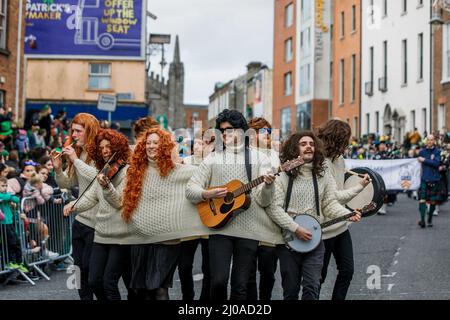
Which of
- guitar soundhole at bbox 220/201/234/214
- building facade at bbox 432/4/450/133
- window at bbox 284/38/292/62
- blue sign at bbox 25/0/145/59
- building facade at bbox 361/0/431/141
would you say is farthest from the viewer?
window at bbox 284/38/292/62

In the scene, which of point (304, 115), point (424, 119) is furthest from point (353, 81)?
point (424, 119)

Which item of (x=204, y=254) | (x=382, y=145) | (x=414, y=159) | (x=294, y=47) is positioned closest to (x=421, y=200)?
(x=414, y=159)

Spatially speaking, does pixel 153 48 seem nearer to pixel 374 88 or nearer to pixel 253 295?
pixel 374 88

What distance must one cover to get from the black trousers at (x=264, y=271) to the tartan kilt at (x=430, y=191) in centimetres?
970

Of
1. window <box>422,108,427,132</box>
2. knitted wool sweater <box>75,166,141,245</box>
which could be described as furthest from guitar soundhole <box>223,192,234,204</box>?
window <box>422,108,427,132</box>

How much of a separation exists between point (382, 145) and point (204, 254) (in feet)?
52.7

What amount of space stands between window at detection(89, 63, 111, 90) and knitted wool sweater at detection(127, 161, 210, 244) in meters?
37.2

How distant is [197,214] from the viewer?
7.10m

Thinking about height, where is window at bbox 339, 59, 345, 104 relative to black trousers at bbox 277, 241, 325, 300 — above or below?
above

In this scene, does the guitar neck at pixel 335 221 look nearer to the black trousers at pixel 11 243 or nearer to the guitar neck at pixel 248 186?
the guitar neck at pixel 248 186

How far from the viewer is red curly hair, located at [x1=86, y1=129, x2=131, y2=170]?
763 centimetres

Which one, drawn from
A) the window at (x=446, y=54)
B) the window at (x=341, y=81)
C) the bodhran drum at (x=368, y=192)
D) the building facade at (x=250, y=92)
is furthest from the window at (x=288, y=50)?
the bodhran drum at (x=368, y=192)

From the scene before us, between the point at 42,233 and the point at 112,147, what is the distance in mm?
4546

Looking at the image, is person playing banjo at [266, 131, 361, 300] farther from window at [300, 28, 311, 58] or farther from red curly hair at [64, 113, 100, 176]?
window at [300, 28, 311, 58]
